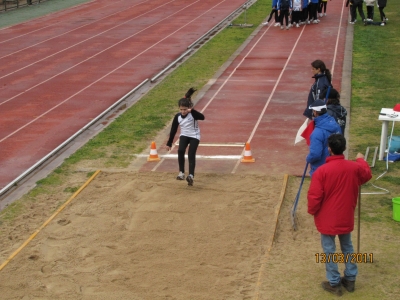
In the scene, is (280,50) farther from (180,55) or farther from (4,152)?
(4,152)

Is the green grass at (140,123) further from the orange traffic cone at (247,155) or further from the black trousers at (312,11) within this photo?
the black trousers at (312,11)

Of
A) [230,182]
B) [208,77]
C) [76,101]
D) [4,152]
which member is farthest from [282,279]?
[208,77]

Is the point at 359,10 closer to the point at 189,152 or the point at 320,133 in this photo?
the point at 189,152

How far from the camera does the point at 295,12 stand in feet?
100

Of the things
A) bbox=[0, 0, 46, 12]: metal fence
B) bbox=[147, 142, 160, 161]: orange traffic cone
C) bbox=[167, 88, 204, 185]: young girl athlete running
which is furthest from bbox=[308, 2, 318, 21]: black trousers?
bbox=[167, 88, 204, 185]: young girl athlete running

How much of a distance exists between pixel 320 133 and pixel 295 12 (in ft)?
73.6

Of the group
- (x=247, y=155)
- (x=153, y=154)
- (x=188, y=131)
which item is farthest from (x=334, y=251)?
(x=153, y=154)

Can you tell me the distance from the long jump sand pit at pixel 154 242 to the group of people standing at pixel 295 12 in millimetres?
19036

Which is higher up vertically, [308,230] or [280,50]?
[308,230]

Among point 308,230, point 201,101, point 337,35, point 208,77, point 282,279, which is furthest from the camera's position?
point 337,35

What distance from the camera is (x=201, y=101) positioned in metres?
18.1

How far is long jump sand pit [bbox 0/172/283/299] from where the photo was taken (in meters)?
8.25

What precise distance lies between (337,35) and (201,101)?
12122 millimetres

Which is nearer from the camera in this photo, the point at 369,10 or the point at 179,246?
the point at 179,246
